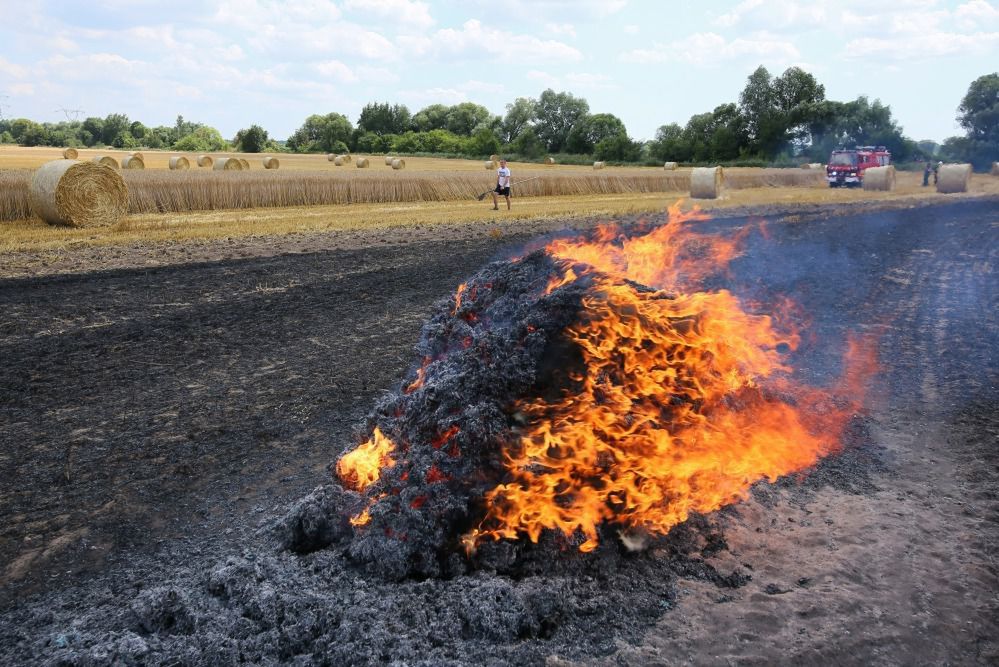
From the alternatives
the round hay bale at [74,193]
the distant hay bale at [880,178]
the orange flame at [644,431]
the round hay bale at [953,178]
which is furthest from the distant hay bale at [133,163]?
the round hay bale at [953,178]

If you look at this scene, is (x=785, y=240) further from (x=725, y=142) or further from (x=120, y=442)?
(x=725, y=142)

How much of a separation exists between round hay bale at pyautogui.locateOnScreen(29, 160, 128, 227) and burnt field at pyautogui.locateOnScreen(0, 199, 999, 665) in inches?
419

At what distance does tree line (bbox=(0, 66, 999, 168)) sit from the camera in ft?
198

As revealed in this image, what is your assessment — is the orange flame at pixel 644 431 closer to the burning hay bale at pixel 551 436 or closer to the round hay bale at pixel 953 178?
the burning hay bale at pixel 551 436

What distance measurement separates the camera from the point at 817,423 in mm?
6398

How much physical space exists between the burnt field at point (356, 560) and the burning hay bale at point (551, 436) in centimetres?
14

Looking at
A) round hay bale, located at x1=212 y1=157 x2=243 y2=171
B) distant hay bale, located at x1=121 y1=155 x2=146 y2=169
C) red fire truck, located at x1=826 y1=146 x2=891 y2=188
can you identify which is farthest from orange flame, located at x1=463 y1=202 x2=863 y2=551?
red fire truck, located at x1=826 y1=146 x2=891 y2=188

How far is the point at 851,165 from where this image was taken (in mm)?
38781

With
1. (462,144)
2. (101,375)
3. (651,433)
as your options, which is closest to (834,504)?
(651,433)

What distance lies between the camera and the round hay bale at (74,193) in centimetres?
1866

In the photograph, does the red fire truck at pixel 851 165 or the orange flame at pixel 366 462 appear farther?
the red fire truck at pixel 851 165

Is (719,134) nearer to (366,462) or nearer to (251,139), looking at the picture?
(251,139)

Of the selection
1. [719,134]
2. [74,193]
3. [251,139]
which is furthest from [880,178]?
[251,139]

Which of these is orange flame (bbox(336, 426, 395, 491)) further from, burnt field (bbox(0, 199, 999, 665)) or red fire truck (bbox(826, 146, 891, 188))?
red fire truck (bbox(826, 146, 891, 188))
